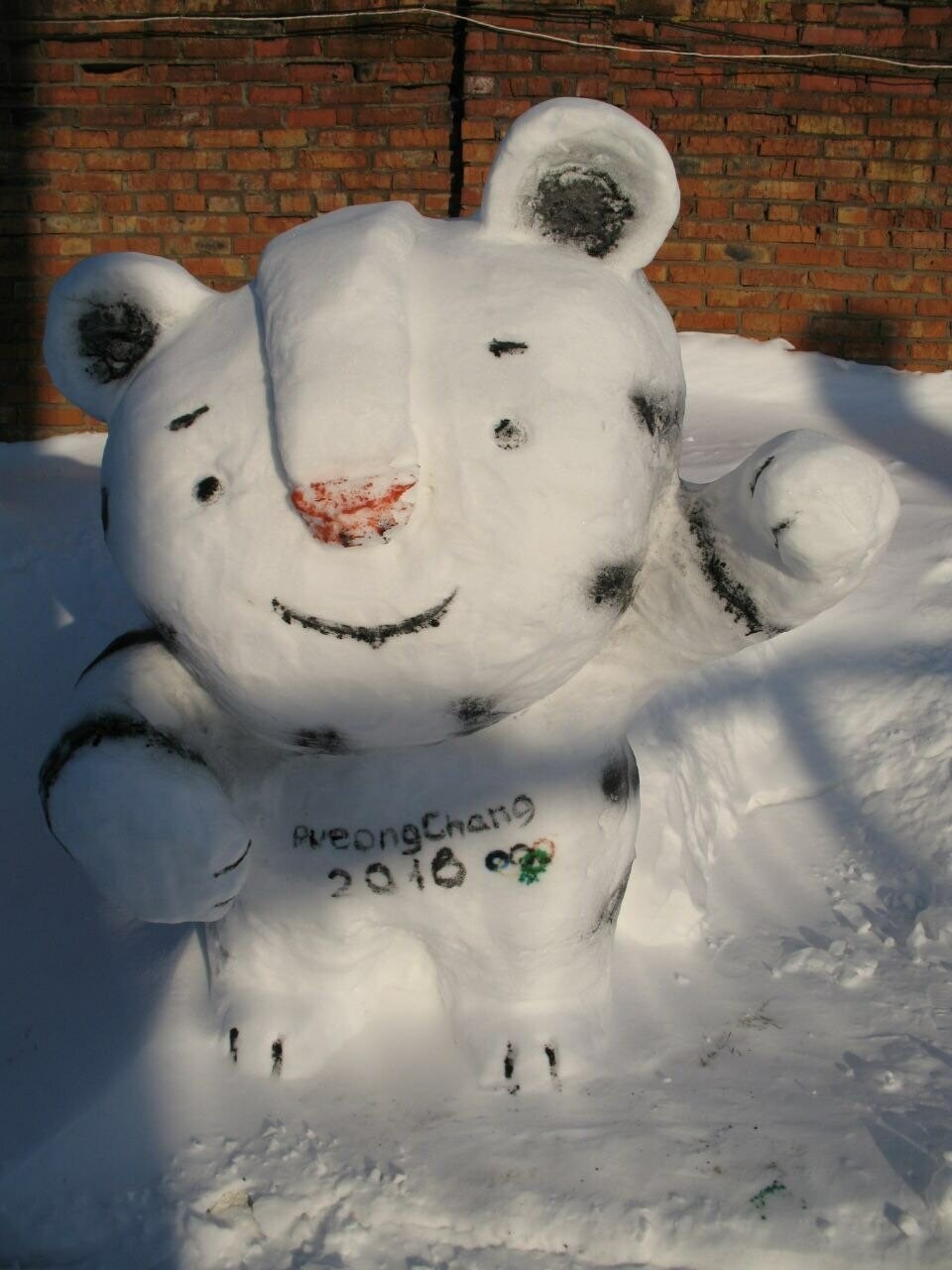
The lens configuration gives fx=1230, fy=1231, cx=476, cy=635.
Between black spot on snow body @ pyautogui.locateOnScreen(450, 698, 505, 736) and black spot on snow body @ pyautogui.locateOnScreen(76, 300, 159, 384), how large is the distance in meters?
0.74

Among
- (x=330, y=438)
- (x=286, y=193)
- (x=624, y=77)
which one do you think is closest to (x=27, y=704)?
(x=330, y=438)

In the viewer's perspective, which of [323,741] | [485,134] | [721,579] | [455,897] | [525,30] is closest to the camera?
[323,741]

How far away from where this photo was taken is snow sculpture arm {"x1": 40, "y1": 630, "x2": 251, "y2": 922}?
1643 millimetres

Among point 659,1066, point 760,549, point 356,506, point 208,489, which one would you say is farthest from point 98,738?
point 659,1066

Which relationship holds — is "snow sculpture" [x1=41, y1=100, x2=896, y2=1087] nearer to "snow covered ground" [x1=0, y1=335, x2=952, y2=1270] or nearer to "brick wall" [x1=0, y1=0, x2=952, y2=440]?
"snow covered ground" [x1=0, y1=335, x2=952, y2=1270]

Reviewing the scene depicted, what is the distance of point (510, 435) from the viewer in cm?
161

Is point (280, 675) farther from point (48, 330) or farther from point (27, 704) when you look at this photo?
point (27, 704)

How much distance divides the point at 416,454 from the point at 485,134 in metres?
3.55

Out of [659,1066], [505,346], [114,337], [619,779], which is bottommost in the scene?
[659,1066]

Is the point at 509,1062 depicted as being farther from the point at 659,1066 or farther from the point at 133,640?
the point at 133,640

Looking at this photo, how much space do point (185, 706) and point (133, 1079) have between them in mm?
670

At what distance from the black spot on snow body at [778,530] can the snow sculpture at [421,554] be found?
1cm

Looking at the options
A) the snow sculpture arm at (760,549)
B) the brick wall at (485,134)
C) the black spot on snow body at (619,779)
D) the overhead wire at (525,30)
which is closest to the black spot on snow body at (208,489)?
the snow sculpture arm at (760,549)

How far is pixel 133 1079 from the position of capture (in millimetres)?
2031
